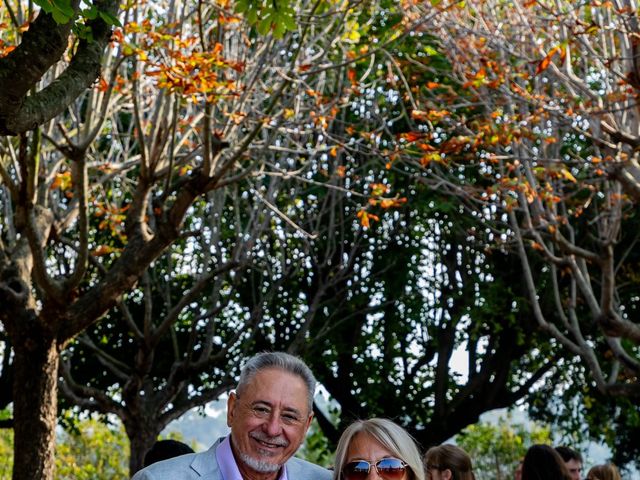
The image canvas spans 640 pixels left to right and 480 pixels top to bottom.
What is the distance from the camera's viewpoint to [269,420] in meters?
3.91

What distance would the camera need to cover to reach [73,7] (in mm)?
Result: 5023

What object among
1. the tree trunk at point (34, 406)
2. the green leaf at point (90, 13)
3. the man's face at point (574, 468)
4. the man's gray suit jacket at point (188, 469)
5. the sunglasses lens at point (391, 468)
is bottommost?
the sunglasses lens at point (391, 468)

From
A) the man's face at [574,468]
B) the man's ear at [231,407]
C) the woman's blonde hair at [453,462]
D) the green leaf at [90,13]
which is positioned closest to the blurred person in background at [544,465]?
the woman's blonde hair at [453,462]

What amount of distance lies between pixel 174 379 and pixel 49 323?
626cm

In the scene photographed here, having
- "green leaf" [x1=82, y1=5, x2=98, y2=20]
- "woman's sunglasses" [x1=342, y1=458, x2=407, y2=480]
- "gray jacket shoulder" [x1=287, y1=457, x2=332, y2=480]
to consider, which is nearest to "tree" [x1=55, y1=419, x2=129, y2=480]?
"green leaf" [x1=82, y1=5, x2=98, y2=20]

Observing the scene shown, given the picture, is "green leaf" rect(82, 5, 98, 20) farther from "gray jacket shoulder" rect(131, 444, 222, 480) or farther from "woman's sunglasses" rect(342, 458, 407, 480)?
"woman's sunglasses" rect(342, 458, 407, 480)

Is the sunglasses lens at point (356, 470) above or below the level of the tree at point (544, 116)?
below

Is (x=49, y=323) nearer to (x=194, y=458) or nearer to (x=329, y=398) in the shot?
Answer: (x=194, y=458)

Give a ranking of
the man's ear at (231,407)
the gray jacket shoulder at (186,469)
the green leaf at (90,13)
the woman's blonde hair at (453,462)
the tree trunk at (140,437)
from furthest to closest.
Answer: the tree trunk at (140,437), the woman's blonde hair at (453,462), the green leaf at (90,13), the man's ear at (231,407), the gray jacket shoulder at (186,469)

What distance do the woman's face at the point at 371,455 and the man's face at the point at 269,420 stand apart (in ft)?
0.70

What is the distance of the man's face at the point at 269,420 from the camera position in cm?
389

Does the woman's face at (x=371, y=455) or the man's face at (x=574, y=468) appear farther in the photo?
the man's face at (x=574, y=468)

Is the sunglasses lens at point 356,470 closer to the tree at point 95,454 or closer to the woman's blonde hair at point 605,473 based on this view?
the woman's blonde hair at point 605,473

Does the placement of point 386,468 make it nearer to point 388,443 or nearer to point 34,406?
point 388,443
